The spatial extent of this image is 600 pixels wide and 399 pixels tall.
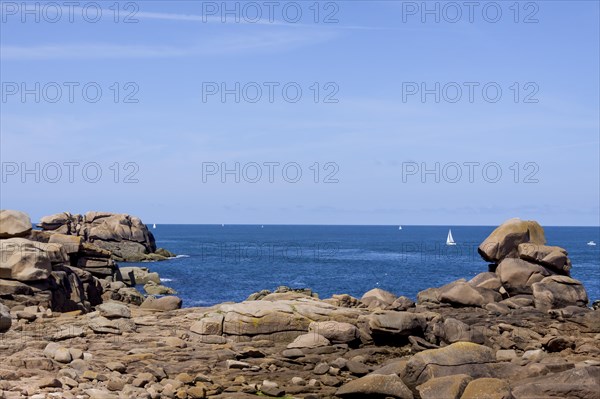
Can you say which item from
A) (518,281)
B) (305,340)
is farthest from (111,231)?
(305,340)

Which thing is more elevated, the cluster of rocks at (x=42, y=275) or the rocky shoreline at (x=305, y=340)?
the cluster of rocks at (x=42, y=275)

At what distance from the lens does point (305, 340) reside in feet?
77.6

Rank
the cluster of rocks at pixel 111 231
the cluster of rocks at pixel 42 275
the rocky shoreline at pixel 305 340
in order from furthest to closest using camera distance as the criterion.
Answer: the cluster of rocks at pixel 111 231 → the cluster of rocks at pixel 42 275 → the rocky shoreline at pixel 305 340

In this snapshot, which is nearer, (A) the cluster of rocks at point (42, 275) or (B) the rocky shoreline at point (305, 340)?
(B) the rocky shoreline at point (305, 340)

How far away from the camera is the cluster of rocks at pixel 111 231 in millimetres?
100950

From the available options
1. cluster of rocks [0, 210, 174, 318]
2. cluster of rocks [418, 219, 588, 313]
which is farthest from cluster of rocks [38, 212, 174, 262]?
cluster of rocks [418, 219, 588, 313]

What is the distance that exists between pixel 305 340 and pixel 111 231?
283ft

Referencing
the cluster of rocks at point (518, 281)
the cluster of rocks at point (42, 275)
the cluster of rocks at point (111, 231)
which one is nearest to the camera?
the cluster of rocks at point (42, 275)

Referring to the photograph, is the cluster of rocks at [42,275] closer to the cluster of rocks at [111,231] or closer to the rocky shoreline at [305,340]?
the rocky shoreline at [305,340]

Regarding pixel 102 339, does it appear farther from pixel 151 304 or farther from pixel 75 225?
pixel 75 225

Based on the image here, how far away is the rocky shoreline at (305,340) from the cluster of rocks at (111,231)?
2541 inches

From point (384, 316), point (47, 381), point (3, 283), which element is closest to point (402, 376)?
point (384, 316)

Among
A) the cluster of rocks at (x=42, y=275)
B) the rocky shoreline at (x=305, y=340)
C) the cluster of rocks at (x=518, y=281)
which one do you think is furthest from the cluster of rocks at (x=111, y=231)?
the cluster of rocks at (x=518, y=281)

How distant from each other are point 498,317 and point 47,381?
63.8 feet
